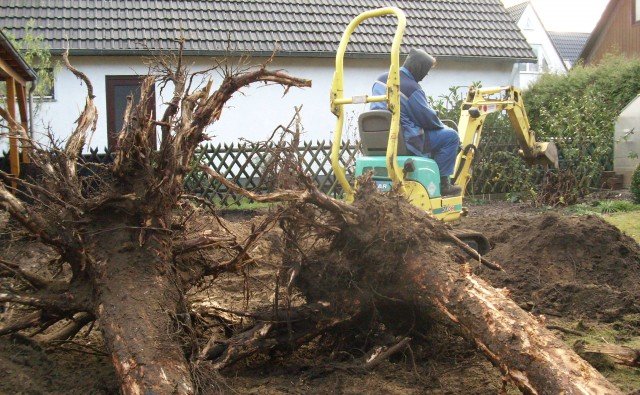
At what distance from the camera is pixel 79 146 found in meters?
5.50

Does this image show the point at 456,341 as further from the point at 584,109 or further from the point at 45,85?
the point at 45,85

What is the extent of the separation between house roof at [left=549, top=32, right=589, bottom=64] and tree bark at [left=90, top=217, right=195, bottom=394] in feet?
165

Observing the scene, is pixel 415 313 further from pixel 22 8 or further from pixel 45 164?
pixel 22 8

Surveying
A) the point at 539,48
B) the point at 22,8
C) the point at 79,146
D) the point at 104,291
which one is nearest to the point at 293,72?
the point at 22,8

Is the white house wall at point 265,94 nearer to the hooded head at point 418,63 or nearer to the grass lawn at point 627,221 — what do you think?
the grass lawn at point 627,221

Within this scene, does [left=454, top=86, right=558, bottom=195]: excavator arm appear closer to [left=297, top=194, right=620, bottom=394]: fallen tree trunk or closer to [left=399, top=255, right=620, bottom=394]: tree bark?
[left=297, top=194, right=620, bottom=394]: fallen tree trunk

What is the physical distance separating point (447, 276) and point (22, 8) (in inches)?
596

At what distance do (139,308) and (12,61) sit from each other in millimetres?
8889

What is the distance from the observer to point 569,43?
5478 centimetres

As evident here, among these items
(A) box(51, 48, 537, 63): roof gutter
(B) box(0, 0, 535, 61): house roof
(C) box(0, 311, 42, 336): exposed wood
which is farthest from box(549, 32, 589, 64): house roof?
(C) box(0, 311, 42, 336): exposed wood

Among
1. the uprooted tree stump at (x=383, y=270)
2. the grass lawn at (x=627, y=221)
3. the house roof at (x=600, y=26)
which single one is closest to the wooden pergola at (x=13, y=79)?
the uprooted tree stump at (x=383, y=270)

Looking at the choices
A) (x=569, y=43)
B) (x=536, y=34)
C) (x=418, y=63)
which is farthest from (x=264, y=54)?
(x=569, y=43)

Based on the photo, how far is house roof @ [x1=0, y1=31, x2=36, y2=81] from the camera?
36.2 ft

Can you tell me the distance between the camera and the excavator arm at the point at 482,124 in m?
8.85
